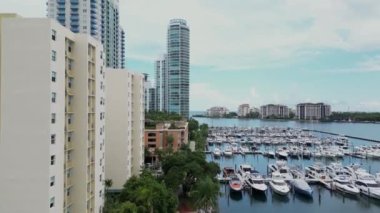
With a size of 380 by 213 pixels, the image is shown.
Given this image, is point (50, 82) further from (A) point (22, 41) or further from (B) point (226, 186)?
(B) point (226, 186)

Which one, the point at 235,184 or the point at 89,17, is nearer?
the point at 235,184

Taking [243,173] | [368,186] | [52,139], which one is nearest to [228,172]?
[243,173]

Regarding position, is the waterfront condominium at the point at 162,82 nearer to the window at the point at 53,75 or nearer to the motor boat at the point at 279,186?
the motor boat at the point at 279,186

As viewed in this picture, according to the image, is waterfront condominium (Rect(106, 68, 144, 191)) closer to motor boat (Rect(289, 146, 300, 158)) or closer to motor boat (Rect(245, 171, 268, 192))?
motor boat (Rect(245, 171, 268, 192))

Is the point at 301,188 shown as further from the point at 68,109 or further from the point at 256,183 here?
the point at 68,109

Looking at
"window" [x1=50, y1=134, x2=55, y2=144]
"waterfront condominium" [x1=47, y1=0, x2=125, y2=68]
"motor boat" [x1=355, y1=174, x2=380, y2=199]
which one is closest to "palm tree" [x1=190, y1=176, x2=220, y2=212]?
"window" [x1=50, y1=134, x2=55, y2=144]

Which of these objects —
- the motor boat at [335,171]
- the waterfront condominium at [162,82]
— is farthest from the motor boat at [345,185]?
the waterfront condominium at [162,82]

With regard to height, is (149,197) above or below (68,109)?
below
